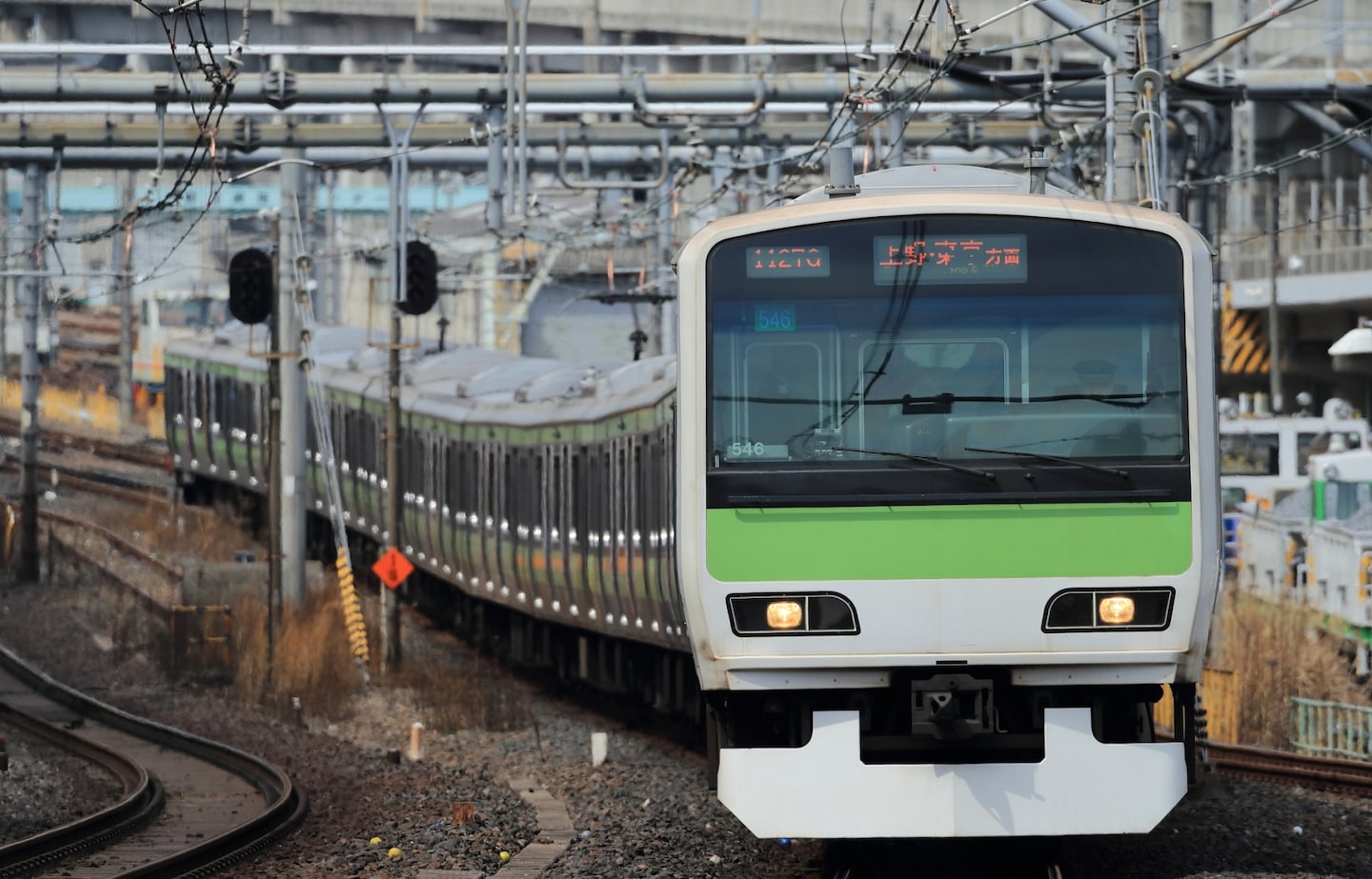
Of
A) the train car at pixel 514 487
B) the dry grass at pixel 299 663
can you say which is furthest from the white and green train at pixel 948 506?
the dry grass at pixel 299 663

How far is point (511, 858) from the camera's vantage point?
11133 millimetres

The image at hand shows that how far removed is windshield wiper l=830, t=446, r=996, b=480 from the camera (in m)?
8.61

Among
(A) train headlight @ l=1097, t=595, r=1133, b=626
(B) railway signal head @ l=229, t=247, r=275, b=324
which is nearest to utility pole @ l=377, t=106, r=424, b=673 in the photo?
(B) railway signal head @ l=229, t=247, r=275, b=324

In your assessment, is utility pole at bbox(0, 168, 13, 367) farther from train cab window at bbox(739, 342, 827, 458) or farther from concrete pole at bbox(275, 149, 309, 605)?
train cab window at bbox(739, 342, 827, 458)

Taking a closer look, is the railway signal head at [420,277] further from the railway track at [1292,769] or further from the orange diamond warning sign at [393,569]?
the railway track at [1292,769]

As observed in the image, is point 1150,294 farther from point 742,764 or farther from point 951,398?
point 742,764

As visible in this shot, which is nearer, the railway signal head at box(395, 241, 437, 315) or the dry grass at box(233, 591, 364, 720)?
the dry grass at box(233, 591, 364, 720)

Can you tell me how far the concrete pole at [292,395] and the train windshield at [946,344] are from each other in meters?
14.5

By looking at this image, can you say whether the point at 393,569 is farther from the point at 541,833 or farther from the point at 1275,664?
the point at 541,833

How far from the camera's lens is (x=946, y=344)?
8.70 metres

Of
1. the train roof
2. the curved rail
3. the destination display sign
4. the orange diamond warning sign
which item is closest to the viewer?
the destination display sign

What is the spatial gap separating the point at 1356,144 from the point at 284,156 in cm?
1100

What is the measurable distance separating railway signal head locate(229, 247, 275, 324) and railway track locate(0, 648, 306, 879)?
5.23 metres

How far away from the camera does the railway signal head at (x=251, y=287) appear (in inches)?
962
